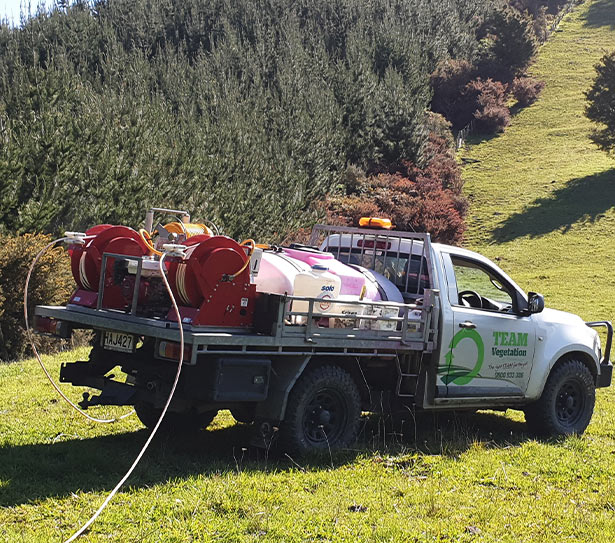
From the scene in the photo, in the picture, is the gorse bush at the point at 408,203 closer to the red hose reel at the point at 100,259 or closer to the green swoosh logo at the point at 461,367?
the green swoosh logo at the point at 461,367

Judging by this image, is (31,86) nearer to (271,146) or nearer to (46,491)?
(271,146)

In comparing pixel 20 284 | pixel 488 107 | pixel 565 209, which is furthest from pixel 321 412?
pixel 488 107

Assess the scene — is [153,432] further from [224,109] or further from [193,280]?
[224,109]

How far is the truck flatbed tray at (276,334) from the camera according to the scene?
6.14 meters

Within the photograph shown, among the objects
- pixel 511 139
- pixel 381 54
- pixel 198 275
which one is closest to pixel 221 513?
pixel 198 275

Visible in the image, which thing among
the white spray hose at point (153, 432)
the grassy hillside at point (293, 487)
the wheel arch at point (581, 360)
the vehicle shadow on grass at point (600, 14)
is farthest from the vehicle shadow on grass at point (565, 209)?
the vehicle shadow on grass at point (600, 14)

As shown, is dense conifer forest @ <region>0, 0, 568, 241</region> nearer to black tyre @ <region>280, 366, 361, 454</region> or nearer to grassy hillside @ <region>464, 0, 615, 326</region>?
grassy hillside @ <region>464, 0, 615, 326</region>

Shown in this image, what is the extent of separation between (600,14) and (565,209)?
5710cm

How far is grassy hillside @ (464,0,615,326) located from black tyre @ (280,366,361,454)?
17.5 m

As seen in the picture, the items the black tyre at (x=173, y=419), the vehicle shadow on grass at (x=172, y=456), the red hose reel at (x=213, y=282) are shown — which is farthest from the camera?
the black tyre at (x=173, y=419)

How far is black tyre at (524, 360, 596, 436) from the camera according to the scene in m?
8.98

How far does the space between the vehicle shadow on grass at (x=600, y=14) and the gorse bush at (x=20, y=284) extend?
270 feet

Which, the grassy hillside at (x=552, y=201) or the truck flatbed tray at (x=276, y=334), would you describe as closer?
the truck flatbed tray at (x=276, y=334)

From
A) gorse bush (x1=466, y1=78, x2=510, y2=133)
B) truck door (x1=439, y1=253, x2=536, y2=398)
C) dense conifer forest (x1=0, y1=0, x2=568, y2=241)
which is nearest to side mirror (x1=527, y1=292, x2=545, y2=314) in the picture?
truck door (x1=439, y1=253, x2=536, y2=398)
